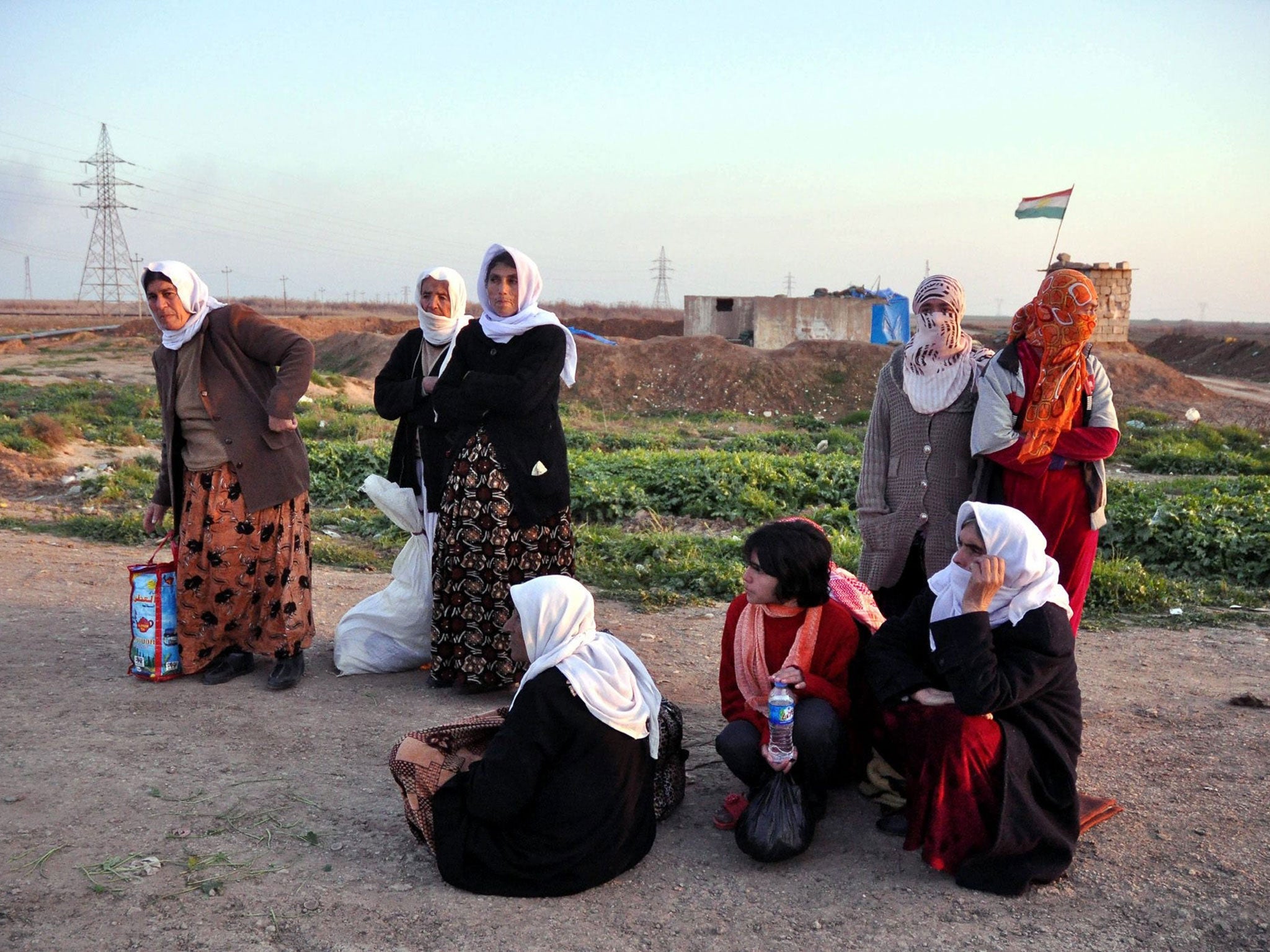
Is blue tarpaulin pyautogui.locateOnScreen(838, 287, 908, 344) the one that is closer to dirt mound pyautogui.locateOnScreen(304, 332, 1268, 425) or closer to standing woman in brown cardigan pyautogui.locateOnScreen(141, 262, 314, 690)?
dirt mound pyautogui.locateOnScreen(304, 332, 1268, 425)

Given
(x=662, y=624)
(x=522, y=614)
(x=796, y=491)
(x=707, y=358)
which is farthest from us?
(x=707, y=358)

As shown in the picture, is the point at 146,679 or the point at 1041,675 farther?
the point at 146,679

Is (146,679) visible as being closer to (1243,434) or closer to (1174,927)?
(1174,927)

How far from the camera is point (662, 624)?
Result: 18.7 feet

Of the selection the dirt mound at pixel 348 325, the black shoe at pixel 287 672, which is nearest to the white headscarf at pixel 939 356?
the black shoe at pixel 287 672

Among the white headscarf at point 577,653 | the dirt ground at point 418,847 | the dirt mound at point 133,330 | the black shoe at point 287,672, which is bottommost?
the dirt ground at point 418,847

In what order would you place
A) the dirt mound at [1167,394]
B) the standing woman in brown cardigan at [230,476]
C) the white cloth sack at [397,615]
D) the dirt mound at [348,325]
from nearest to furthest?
1. the standing woman in brown cardigan at [230,476]
2. the white cloth sack at [397,615]
3. the dirt mound at [1167,394]
4. the dirt mound at [348,325]

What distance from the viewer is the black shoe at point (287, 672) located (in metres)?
4.48

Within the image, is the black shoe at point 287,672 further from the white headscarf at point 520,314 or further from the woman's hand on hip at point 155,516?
the white headscarf at point 520,314

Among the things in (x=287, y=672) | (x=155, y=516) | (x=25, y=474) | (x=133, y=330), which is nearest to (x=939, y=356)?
(x=287, y=672)

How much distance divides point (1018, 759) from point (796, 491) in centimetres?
609

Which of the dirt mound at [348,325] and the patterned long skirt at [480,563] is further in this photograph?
the dirt mound at [348,325]

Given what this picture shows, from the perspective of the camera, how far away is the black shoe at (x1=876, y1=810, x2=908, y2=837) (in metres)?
3.28

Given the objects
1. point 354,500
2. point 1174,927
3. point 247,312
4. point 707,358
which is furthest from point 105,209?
point 1174,927
